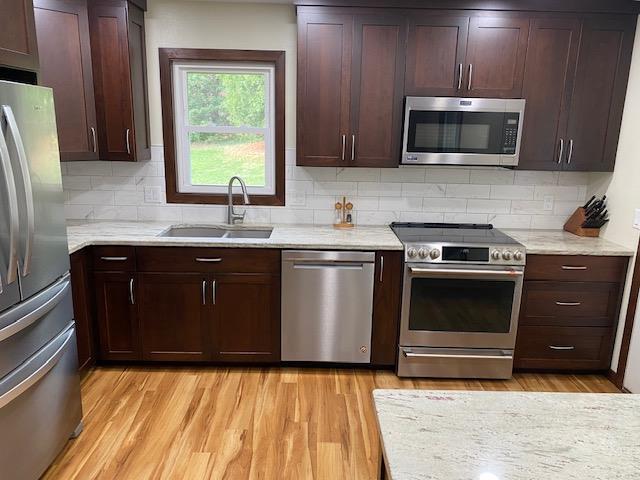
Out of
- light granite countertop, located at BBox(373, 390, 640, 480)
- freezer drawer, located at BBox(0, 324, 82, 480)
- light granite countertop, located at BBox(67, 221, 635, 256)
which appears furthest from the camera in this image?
light granite countertop, located at BBox(67, 221, 635, 256)

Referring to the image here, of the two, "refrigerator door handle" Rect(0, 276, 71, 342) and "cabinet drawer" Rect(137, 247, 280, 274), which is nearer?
"refrigerator door handle" Rect(0, 276, 71, 342)

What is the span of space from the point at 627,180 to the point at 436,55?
145cm

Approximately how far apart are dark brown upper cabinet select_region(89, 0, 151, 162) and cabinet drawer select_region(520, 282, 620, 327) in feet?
8.89

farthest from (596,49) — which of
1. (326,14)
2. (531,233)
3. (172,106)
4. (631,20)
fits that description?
(172,106)

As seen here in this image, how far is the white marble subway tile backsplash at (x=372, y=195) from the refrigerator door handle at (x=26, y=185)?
162 cm

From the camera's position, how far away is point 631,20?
2822 millimetres

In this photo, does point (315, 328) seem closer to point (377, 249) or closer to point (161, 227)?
point (377, 249)

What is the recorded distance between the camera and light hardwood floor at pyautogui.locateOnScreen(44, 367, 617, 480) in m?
2.17

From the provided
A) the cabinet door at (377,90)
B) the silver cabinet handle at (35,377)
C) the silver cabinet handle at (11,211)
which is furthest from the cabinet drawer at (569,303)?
the silver cabinet handle at (11,211)

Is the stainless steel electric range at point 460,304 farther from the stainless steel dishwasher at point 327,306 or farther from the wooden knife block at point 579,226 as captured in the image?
the wooden knife block at point 579,226

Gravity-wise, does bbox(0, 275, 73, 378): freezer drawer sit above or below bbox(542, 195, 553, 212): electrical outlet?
below

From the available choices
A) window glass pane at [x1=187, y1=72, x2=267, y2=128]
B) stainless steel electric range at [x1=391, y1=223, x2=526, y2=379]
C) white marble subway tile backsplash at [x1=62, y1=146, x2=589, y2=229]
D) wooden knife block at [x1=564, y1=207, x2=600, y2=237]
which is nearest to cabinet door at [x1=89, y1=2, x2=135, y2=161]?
white marble subway tile backsplash at [x1=62, y1=146, x2=589, y2=229]

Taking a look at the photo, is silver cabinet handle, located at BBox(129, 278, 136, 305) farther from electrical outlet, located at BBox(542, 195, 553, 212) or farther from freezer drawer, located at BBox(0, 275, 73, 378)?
electrical outlet, located at BBox(542, 195, 553, 212)

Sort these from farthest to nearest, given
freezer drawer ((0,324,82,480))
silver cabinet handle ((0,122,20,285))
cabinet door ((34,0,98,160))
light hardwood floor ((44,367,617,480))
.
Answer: cabinet door ((34,0,98,160)) < light hardwood floor ((44,367,617,480)) < freezer drawer ((0,324,82,480)) < silver cabinet handle ((0,122,20,285))
